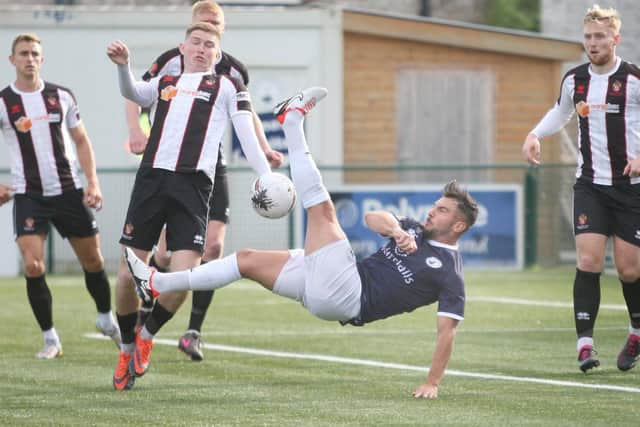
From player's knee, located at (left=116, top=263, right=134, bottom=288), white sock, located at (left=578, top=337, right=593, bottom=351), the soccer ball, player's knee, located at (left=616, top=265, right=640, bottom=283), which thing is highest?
the soccer ball

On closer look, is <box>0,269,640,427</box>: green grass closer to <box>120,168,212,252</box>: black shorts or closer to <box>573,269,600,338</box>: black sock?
<box>573,269,600,338</box>: black sock

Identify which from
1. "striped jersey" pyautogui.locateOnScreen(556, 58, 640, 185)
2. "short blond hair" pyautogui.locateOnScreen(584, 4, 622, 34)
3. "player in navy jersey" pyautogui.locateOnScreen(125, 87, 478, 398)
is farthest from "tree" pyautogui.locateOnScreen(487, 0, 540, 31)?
"player in navy jersey" pyautogui.locateOnScreen(125, 87, 478, 398)

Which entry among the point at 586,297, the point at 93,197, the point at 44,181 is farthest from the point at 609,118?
the point at 44,181

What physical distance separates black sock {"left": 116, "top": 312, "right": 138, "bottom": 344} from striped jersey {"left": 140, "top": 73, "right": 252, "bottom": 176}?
990mm

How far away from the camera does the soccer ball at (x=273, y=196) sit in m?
7.94

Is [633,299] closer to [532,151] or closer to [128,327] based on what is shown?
[532,151]

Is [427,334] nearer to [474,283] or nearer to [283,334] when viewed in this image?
[283,334]

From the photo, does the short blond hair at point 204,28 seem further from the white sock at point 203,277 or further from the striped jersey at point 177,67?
the white sock at point 203,277

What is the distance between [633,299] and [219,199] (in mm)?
3007

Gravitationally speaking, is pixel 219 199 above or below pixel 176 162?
below

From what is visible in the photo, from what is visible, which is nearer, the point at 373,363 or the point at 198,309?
the point at 373,363

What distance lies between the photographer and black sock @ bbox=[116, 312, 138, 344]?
8758mm

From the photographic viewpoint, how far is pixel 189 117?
8695mm

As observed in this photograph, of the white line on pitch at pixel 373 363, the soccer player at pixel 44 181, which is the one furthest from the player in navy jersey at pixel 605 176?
the soccer player at pixel 44 181
